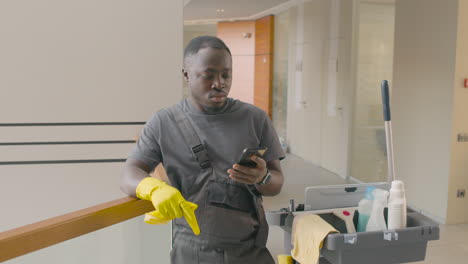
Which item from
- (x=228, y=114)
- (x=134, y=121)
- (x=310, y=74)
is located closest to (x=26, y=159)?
(x=134, y=121)

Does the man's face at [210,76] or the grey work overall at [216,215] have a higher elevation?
the man's face at [210,76]

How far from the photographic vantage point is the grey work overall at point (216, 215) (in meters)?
1.27

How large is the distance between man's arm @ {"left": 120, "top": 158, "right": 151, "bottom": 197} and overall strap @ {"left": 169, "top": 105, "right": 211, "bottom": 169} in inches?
6.1

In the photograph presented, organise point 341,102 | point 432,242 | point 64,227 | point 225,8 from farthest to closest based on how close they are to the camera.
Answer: point 225,8 → point 341,102 → point 432,242 → point 64,227

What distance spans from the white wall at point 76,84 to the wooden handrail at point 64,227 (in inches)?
64.7

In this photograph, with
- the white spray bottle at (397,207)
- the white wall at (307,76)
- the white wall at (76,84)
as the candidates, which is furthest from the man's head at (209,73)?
the white wall at (307,76)

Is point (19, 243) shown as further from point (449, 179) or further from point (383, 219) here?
point (449, 179)

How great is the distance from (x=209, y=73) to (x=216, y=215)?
393mm

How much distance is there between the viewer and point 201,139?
1276 millimetres

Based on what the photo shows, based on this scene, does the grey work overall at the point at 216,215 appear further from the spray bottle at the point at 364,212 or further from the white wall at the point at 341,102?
the white wall at the point at 341,102

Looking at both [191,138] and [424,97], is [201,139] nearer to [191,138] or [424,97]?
[191,138]

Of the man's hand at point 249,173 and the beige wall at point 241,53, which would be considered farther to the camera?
the beige wall at point 241,53

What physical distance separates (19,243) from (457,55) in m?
4.33

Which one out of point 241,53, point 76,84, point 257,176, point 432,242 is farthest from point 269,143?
point 241,53
